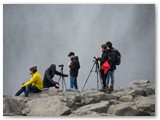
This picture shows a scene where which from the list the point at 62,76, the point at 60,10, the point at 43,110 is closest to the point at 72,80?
the point at 62,76

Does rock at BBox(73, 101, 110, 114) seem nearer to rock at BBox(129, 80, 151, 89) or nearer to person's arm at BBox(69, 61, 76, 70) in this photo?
rock at BBox(129, 80, 151, 89)

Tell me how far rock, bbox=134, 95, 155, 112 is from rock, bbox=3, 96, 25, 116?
1.94 m

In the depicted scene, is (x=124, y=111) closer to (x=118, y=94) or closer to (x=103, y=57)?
(x=118, y=94)

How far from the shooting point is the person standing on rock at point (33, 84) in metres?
6.83

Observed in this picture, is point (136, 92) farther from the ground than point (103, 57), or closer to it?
closer to it

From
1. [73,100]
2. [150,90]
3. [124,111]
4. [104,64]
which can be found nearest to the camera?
[124,111]

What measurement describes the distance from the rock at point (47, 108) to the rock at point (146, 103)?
1.15m

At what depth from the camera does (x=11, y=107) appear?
6738mm

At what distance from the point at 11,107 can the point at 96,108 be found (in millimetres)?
1396

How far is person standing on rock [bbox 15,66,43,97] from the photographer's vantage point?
6.83m

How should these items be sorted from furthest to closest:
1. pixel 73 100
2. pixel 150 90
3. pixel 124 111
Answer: pixel 73 100, pixel 150 90, pixel 124 111

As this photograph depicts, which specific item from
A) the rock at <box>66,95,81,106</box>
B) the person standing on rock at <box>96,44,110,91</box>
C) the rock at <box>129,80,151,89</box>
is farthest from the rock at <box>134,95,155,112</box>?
the rock at <box>66,95,81,106</box>

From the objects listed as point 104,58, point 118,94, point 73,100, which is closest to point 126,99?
point 118,94

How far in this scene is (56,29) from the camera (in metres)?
→ 6.89
